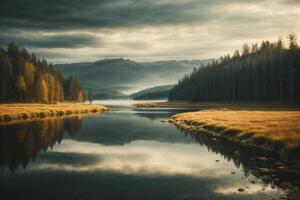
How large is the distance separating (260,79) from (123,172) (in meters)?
122

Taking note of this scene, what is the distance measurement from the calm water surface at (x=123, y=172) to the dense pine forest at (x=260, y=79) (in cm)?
9366

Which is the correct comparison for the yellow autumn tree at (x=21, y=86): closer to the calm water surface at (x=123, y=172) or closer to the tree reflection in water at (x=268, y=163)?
the calm water surface at (x=123, y=172)

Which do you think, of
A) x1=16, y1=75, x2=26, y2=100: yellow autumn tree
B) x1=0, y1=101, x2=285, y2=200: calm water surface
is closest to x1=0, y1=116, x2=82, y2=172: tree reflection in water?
x1=0, y1=101, x2=285, y2=200: calm water surface

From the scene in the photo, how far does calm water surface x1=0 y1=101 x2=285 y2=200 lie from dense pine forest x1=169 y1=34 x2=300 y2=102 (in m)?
93.7

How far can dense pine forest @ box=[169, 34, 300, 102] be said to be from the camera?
398 feet

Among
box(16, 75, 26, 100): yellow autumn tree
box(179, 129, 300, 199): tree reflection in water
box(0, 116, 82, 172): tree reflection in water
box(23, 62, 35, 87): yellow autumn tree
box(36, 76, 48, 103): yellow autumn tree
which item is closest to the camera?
box(179, 129, 300, 199): tree reflection in water

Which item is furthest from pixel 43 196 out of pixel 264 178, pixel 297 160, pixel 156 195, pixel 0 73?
pixel 0 73

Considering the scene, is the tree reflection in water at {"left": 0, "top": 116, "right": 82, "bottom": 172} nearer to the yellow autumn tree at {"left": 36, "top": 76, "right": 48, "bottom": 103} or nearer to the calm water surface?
the calm water surface

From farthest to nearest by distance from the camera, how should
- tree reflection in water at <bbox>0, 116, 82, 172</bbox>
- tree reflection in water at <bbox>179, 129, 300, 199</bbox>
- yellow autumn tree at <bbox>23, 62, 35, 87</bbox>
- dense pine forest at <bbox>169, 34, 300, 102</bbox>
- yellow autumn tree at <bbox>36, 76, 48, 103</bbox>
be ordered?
yellow autumn tree at <bbox>23, 62, 35, 87</bbox>, yellow autumn tree at <bbox>36, 76, 48, 103</bbox>, dense pine forest at <bbox>169, 34, 300, 102</bbox>, tree reflection in water at <bbox>0, 116, 82, 172</bbox>, tree reflection in water at <bbox>179, 129, 300, 199</bbox>

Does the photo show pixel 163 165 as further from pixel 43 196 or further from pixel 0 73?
pixel 0 73

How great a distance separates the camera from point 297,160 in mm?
26984

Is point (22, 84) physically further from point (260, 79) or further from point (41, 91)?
point (260, 79)

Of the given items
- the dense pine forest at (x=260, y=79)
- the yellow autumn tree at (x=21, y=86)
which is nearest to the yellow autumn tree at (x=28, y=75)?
the yellow autumn tree at (x=21, y=86)

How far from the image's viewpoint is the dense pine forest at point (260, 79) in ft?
398
